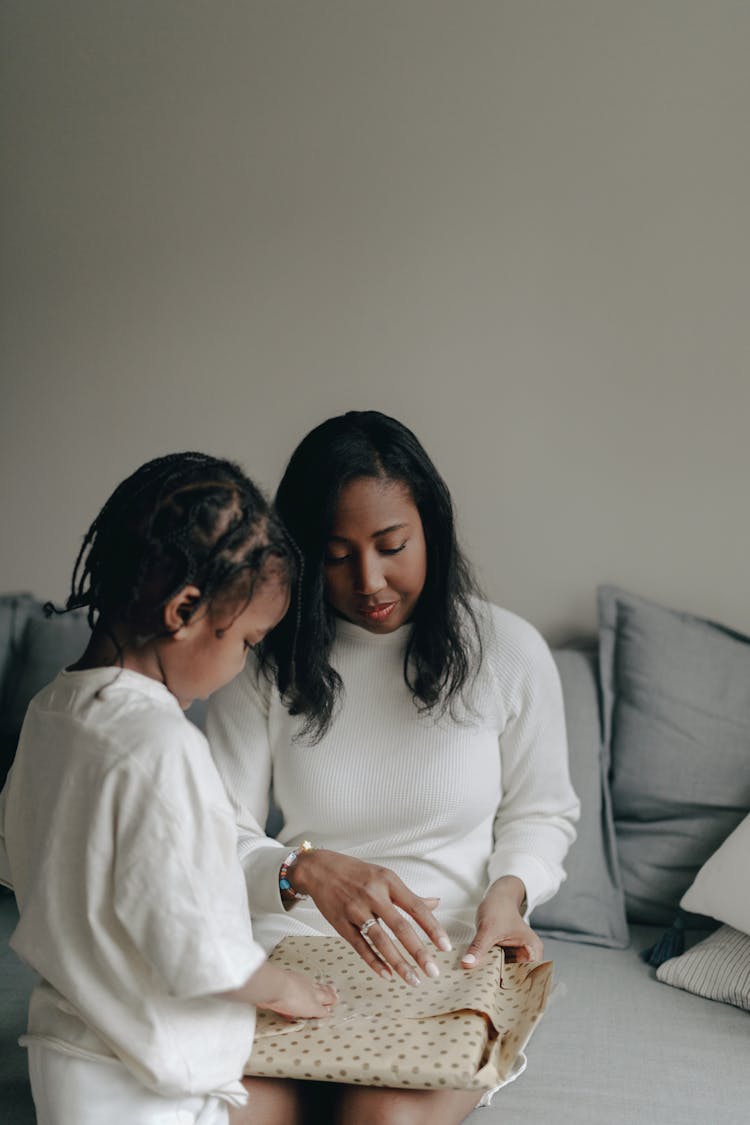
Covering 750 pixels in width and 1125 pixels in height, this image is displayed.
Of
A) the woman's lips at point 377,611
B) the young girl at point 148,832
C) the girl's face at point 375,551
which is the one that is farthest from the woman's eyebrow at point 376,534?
the young girl at point 148,832

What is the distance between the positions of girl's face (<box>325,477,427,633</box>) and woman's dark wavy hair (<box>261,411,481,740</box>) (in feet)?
0.05

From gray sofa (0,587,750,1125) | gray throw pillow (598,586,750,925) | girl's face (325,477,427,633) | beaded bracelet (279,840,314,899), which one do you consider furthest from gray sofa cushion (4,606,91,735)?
gray throw pillow (598,586,750,925)

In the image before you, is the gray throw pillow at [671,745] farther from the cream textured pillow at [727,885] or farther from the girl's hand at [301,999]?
the girl's hand at [301,999]

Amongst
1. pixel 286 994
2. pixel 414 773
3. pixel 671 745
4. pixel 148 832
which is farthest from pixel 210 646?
pixel 671 745

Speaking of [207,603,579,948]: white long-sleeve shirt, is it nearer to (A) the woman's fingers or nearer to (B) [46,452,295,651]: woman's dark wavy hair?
(A) the woman's fingers

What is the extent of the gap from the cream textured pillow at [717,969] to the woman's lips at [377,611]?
67 cm

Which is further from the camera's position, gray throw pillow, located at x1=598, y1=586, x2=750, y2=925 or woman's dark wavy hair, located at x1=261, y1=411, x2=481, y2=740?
gray throw pillow, located at x1=598, y1=586, x2=750, y2=925

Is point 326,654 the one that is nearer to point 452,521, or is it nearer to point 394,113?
point 452,521

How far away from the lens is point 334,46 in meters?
2.20

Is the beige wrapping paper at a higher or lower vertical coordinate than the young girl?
lower

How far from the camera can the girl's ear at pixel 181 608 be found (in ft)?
3.50

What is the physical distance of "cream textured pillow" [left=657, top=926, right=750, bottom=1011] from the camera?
1.60m

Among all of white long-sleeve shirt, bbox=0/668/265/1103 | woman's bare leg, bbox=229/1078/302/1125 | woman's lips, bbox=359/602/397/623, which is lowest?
woman's bare leg, bbox=229/1078/302/1125

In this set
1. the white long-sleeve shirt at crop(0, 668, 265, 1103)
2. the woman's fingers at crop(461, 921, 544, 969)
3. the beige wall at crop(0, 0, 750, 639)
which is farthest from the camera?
the beige wall at crop(0, 0, 750, 639)
